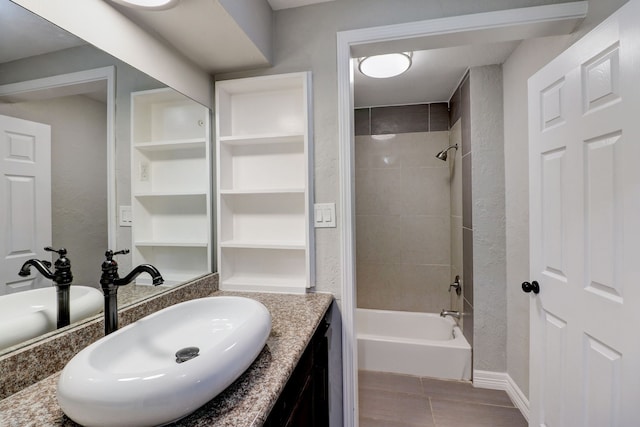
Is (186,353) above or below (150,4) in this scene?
below

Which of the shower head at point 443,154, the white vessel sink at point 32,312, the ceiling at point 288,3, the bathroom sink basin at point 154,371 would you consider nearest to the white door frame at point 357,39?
the ceiling at point 288,3

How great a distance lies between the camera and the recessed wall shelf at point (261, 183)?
5.06 ft

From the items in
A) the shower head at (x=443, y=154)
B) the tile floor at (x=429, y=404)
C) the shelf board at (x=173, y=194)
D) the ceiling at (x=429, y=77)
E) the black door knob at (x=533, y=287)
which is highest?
the ceiling at (x=429, y=77)

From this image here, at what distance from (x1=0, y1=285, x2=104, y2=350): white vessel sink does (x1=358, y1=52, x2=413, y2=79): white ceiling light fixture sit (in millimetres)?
1948

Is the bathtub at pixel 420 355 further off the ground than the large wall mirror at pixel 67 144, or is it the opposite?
the large wall mirror at pixel 67 144

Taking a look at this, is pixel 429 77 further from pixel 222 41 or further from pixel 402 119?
pixel 222 41

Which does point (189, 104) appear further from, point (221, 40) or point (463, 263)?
point (463, 263)

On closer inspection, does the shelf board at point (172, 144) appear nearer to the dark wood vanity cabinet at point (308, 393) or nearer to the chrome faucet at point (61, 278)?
the chrome faucet at point (61, 278)

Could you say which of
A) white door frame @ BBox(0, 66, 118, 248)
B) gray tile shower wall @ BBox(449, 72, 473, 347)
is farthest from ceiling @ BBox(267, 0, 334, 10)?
gray tile shower wall @ BBox(449, 72, 473, 347)

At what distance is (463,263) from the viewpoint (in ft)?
7.97

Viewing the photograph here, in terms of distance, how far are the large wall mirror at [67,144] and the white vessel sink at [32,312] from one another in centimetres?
2

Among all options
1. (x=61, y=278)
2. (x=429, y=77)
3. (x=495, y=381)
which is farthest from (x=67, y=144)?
(x=495, y=381)

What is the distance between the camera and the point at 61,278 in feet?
2.68

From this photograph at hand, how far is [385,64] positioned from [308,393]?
1.96 metres
